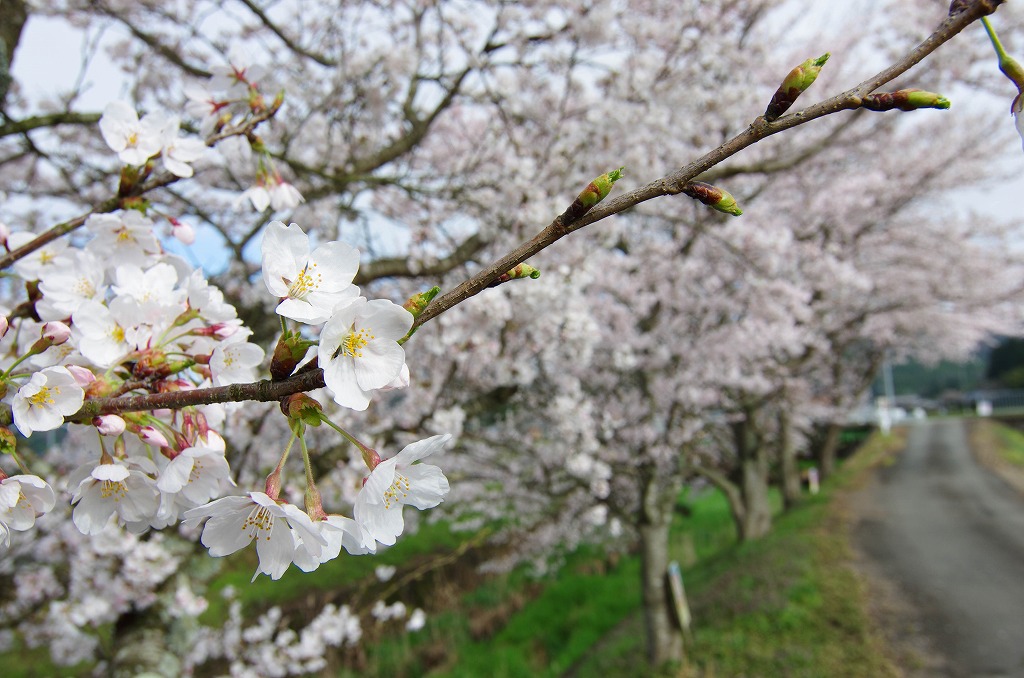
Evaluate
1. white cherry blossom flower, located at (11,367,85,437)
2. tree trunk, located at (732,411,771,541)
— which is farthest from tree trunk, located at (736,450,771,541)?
white cherry blossom flower, located at (11,367,85,437)

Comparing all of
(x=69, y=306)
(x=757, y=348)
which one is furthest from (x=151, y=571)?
(x=757, y=348)

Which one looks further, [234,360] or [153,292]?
[153,292]

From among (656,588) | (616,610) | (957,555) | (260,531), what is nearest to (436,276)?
(260,531)

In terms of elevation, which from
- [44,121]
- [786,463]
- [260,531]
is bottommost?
[786,463]

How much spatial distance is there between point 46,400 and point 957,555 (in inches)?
407

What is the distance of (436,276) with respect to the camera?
384 centimetres

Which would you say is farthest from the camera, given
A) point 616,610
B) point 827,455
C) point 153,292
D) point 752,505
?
point 827,455

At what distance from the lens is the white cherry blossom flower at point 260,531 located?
79cm

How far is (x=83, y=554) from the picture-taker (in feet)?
14.6

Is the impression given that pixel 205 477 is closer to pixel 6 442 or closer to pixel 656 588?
pixel 6 442

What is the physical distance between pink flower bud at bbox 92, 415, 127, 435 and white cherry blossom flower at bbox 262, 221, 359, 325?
284mm

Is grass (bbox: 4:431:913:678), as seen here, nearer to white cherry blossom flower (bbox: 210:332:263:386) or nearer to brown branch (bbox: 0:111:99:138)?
brown branch (bbox: 0:111:99:138)

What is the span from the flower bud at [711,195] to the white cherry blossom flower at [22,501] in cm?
94

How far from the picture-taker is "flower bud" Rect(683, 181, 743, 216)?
29.8 inches
